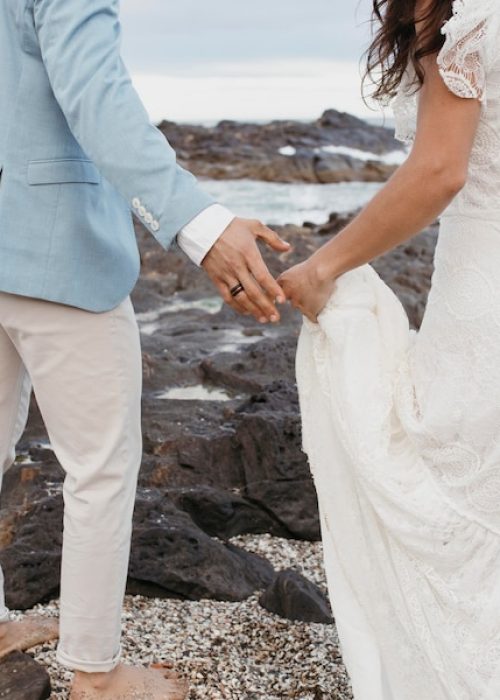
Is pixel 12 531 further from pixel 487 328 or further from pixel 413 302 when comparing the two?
pixel 413 302

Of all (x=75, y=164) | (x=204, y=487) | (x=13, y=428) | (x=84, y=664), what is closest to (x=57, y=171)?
(x=75, y=164)

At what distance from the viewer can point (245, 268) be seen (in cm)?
241

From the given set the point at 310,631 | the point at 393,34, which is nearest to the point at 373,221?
the point at 393,34

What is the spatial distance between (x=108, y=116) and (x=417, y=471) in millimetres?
1020

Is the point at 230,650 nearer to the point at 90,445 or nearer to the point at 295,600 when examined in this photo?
the point at 295,600

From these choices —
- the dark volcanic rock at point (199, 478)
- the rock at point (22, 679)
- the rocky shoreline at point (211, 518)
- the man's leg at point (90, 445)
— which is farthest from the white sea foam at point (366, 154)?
the man's leg at point (90, 445)

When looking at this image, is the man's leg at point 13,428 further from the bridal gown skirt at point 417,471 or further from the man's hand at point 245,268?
the bridal gown skirt at point 417,471

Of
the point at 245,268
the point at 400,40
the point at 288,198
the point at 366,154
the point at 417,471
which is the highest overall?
the point at 400,40

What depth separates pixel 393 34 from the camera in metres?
2.29

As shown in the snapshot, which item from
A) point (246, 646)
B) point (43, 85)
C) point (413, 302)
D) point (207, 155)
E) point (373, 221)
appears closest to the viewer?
point (373, 221)

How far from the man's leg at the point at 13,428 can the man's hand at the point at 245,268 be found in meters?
0.63

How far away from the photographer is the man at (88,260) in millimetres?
2340

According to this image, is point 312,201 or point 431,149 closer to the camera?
point 431,149

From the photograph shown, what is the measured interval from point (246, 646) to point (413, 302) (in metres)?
5.53
